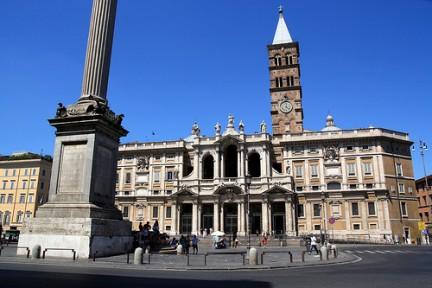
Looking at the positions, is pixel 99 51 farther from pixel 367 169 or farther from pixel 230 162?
pixel 367 169

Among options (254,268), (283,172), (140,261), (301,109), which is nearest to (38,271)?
(140,261)

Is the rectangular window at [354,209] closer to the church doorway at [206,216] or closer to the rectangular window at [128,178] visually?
the church doorway at [206,216]

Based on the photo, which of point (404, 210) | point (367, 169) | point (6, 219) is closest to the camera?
point (404, 210)

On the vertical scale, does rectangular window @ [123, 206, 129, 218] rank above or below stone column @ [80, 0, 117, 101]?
below

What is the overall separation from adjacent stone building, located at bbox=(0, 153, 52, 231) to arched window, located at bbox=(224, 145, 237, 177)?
109 ft

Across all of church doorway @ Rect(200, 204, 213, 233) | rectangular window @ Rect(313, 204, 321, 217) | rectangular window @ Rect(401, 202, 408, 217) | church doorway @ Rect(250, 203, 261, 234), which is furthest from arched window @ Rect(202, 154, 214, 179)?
rectangular window @ Rect(401, 202, 408, 217)

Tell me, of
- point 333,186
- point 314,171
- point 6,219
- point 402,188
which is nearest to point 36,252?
point 314,171

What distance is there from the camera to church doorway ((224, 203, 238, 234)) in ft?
188

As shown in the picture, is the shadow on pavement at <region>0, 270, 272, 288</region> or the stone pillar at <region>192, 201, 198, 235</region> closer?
the shadow on pavement at <region>0, 270, 272, 288</region>

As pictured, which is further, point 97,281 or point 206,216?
point 206,216

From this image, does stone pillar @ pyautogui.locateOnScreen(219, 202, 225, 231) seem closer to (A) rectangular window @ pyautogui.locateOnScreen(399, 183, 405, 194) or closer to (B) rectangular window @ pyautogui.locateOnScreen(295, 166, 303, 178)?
(B) rectangular window @ pyautogui.locateOnScreen(295, 166, 303, 178)

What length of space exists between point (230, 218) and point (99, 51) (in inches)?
1676

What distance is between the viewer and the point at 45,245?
17.1 meters

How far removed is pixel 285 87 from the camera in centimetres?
7075
